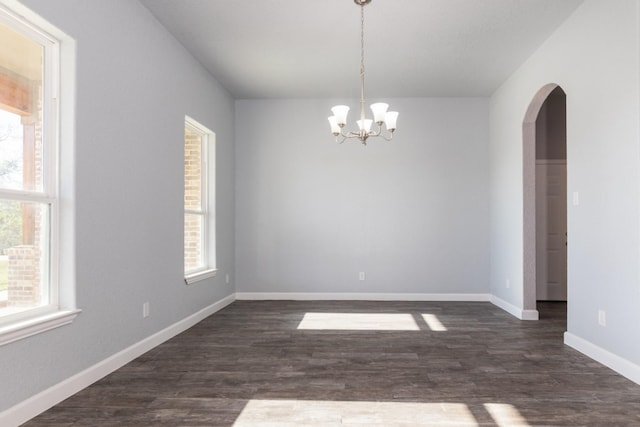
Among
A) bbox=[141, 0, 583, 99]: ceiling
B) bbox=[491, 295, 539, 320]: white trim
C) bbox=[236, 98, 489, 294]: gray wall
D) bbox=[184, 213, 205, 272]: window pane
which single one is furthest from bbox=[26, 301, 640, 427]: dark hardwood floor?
bbox=[141, 0, 583, 99]: ceiling

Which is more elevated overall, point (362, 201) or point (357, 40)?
point (357, 40)

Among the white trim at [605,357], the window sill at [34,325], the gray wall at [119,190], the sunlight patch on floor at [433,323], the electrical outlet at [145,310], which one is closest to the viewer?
the window sill at [34,325]

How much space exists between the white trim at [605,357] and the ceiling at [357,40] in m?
2.63

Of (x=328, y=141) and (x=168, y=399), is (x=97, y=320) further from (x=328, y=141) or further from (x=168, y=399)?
(x=328, y=141)

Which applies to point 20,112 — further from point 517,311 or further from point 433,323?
point 517,311

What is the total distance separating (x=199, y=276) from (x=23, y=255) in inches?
97.1

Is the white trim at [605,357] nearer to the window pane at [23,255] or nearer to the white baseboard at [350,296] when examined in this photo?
the white baseboard at [350,296]

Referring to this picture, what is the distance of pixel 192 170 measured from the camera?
5258 millimetres

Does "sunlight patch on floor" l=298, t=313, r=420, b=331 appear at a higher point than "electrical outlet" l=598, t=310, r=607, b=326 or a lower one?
lower

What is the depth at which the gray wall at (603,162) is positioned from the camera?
10.1ft

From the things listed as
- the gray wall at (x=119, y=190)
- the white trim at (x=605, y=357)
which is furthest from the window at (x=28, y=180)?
the white trim at (x=605, y=357)

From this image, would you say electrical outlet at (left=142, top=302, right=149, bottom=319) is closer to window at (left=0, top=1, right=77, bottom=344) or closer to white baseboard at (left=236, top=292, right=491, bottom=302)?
window at (left=0, top=1, right=77, bottom=344)

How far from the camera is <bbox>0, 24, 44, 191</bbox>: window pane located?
8.05 ft

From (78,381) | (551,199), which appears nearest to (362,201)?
(551,199)
